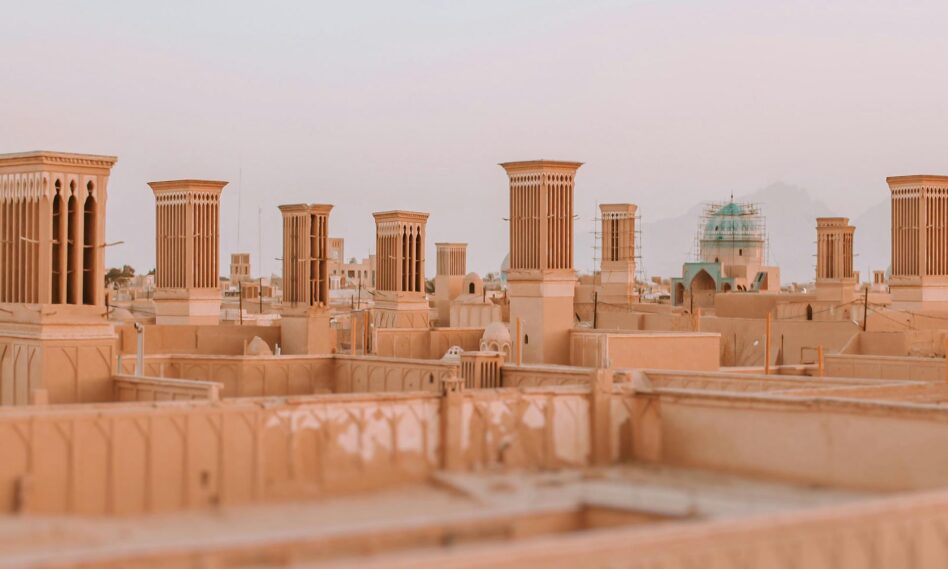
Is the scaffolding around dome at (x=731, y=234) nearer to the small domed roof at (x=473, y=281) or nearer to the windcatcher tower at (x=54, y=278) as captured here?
the small domed roof at (x=473, y=281)

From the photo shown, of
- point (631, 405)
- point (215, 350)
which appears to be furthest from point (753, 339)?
point (631, 405)

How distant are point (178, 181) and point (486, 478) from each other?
19.8 metres

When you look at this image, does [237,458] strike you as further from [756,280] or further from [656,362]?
[756,280]

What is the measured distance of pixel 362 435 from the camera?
15.6 m

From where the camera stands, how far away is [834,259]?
→ 44.7 metres

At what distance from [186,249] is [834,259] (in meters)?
20.6

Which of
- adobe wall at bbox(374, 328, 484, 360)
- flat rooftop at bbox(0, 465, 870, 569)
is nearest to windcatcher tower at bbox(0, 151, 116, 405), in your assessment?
flat rooftop at bbox(0, 465, 870, 569)

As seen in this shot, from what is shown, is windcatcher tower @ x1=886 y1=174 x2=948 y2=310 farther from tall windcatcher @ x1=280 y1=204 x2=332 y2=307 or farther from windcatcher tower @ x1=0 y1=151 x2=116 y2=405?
windcatcher tower @ x1=0 y1=151 x2=116 y2=405

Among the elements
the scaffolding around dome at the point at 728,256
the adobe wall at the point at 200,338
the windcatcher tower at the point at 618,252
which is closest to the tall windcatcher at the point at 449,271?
the windcatcher tower at the point at 618,252

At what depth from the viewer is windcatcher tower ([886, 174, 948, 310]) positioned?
37.1 meters

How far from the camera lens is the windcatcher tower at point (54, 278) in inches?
794

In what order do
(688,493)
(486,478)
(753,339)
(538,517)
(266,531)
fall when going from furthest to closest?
1. (753,339)
2. (486,478)
3. (688,493)
4. (266,531)
5. (538,517)

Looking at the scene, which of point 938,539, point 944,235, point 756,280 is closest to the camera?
point 938,539

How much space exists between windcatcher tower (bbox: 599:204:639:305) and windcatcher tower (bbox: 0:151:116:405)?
86.7ft
